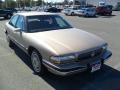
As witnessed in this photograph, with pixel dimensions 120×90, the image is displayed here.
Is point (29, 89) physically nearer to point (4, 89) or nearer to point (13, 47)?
point (4, 89)

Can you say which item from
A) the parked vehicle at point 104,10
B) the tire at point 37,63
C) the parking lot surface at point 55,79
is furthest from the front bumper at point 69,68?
the parked vehicle at point 104,10

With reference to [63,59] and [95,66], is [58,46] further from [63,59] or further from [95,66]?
[95,66]

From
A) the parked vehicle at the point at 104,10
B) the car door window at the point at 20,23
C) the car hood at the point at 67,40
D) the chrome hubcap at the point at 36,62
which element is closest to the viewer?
the car hood at the point at 67,40

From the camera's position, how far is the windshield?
19.2 ft

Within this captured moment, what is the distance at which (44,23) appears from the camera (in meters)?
6.01

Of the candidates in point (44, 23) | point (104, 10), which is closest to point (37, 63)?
point (44, 23)

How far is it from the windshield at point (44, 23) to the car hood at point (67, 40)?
1.06 ft

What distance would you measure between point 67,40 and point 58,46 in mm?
416

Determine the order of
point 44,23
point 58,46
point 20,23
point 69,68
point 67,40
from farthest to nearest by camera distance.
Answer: point 20,23, point 44,23, point 67,40, point 58,46, point 69,68

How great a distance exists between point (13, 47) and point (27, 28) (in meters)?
2.63

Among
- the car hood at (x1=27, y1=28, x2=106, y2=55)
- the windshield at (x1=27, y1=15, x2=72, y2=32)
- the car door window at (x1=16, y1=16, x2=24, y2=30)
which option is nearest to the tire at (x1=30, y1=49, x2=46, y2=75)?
the car hood at (x1=27, y1=28, x2=106, y2=55)

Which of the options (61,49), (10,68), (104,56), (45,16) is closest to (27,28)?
(45,16)

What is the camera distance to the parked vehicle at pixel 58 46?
14.2ft

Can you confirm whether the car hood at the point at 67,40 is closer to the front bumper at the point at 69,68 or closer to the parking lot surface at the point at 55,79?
the front bumper at the point at 69,68
